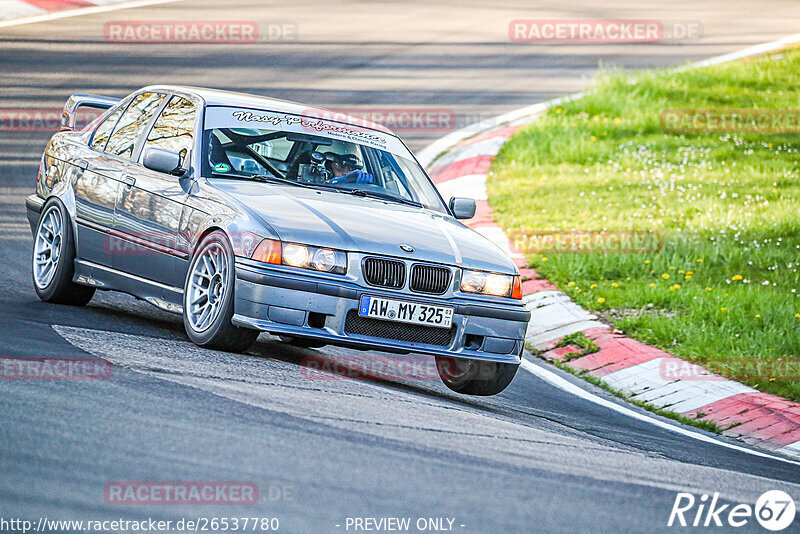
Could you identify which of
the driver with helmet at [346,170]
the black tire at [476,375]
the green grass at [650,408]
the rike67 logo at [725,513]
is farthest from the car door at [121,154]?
the rike67 logo at [725,513]

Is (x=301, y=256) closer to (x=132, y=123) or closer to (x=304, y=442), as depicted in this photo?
(x=304, y=442)

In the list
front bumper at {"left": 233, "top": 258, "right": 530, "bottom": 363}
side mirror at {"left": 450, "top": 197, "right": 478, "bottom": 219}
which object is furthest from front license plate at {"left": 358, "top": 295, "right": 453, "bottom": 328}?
side mirror at {"left": 450, "top": 197, "right": 478, "bottom": 219}

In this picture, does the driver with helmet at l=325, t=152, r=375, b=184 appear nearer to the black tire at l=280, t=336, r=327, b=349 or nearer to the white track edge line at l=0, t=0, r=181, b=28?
the black tire at l=280, t=336, r=327, b=349

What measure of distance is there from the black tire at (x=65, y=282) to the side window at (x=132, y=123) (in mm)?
567

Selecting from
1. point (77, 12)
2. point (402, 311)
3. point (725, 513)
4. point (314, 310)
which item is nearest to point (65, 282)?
point (314, 310)

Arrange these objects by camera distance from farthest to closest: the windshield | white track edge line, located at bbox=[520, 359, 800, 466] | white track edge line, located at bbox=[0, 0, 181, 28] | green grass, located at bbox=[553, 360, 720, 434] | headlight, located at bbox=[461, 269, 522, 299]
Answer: white track edge line, located at bbox=[0, 0, 181, 28] → green grass, located at bbox=[553, 360, 720, 434] → the windshield → white track edge line, located at bbox=[520, 359, 800, 466] → headlight, located at bbox=[461, 269, 522, 299]

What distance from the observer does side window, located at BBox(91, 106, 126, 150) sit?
8996 mm

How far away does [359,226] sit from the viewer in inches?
285

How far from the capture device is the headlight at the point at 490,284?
24.1 feet

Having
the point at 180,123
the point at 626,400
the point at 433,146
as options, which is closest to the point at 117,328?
the point at 180,123

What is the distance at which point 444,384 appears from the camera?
8273mm

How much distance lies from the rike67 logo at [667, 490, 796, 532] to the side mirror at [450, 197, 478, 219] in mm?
3301

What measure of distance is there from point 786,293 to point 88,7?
57.6ft

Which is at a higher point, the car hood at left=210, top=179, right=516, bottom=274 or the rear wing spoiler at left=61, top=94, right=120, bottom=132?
the rear wing spoiler at left=61, top=94, right=120, bottom=132
